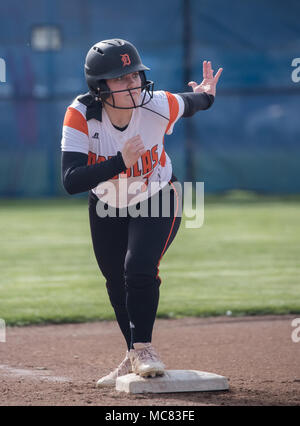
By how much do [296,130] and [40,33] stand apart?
5.13m

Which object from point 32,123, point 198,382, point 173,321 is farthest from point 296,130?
point 198,382

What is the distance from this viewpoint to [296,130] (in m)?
14.2

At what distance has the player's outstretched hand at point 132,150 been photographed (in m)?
3.63

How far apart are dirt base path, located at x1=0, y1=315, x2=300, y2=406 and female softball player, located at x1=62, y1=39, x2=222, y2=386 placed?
288mm

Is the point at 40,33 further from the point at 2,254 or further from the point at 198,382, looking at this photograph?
the point at 198,382

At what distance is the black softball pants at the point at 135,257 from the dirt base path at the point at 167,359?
0.38m
